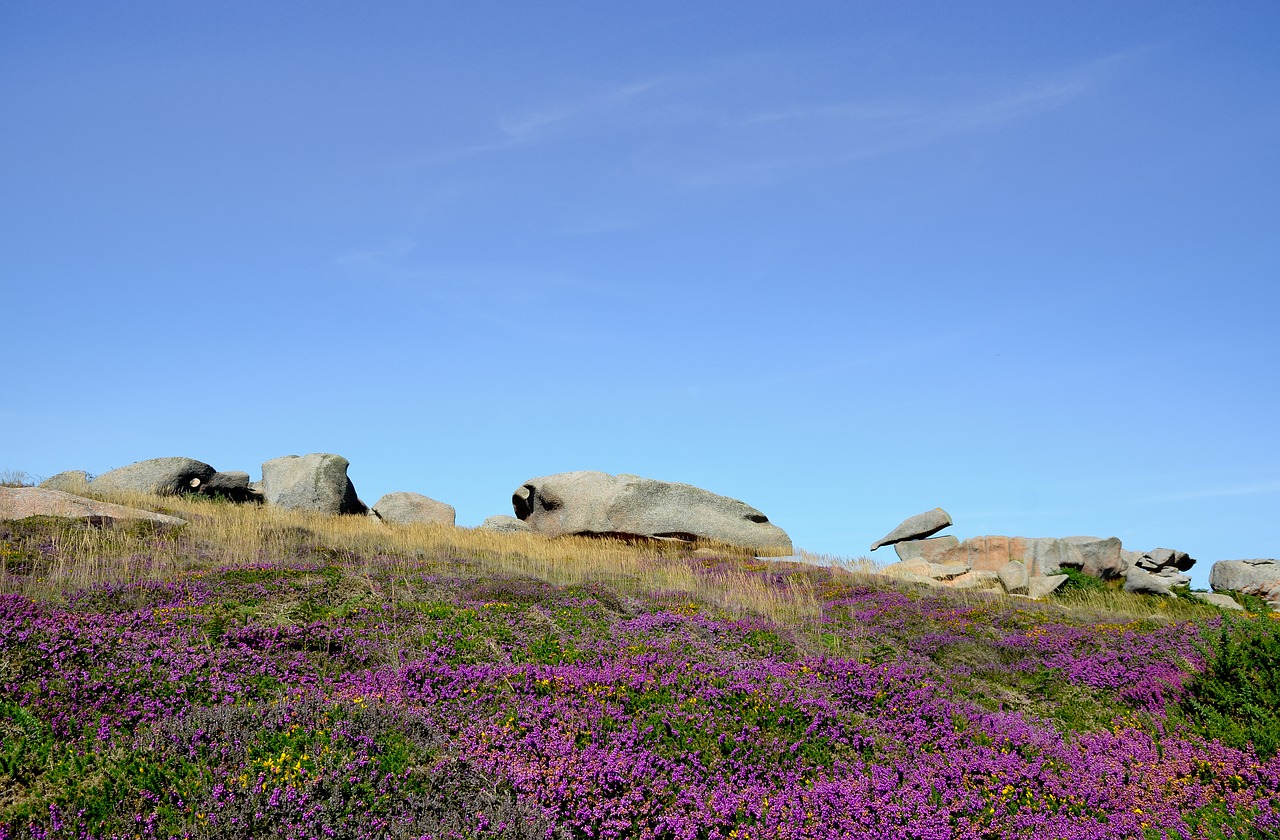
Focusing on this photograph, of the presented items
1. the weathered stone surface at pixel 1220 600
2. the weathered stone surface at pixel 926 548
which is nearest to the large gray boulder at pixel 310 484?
the weathered stone surface at pixel 926 548

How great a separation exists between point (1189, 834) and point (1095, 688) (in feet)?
15.7

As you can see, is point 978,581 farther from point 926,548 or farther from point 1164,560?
point 1164,560

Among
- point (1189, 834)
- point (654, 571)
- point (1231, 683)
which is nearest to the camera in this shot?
point (1189, 834)

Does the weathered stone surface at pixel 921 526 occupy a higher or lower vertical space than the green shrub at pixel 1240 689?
higher

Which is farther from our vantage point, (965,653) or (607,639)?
(965,653)

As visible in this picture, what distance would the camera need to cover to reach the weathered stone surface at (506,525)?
34500 mm

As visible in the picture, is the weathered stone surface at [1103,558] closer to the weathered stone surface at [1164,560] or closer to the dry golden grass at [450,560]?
the weathered stone surface at [1164,560]

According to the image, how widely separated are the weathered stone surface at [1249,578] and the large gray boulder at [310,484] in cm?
3372

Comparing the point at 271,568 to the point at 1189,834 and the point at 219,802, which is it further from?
the point at 1189,834

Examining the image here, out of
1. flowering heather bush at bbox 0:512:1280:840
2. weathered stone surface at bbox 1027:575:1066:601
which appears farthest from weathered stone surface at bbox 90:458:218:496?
weathered stone surface at bbox 1027:575:1066:601

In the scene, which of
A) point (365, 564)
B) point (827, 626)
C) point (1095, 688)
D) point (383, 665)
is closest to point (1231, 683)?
point (1095, 688)

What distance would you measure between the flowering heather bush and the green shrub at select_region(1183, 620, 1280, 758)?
3.8 inches

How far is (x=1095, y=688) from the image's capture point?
12.9 metres

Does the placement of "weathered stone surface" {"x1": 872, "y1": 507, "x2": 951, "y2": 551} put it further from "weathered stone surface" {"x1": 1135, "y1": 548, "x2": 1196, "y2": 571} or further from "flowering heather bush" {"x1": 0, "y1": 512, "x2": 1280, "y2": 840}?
"flowering heather bush" {"x1": 0, "y1": 512, "x2": 1280, "y2": 840}
